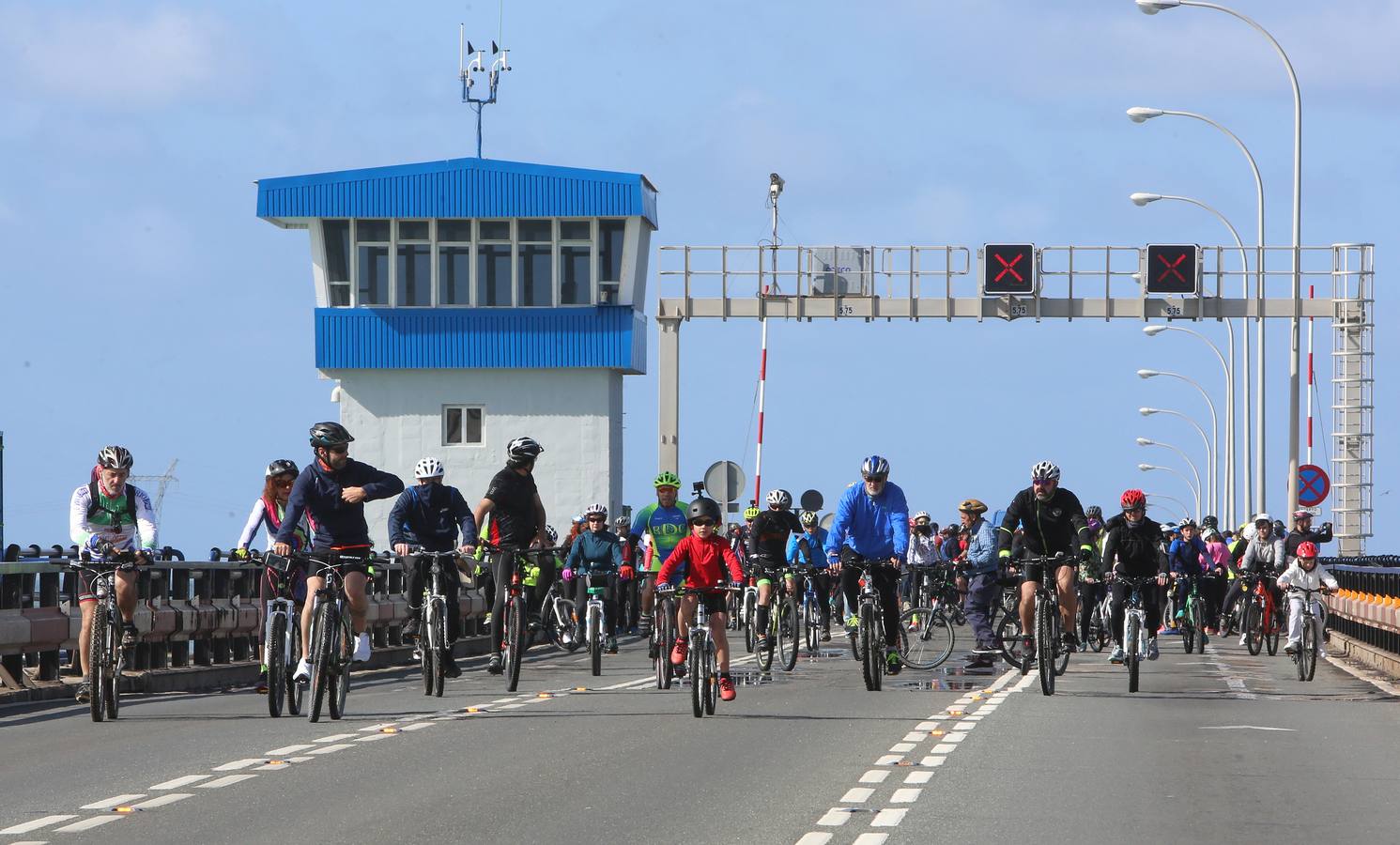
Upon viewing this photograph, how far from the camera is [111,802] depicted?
10.9 meters

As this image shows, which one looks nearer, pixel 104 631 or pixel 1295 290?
pixel 104 631

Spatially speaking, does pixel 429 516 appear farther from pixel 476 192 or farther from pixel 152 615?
pixel 476 192

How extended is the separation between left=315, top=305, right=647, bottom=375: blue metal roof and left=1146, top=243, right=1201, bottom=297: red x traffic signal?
13572mm

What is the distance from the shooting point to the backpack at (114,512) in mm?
16094

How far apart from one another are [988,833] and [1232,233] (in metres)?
40.2

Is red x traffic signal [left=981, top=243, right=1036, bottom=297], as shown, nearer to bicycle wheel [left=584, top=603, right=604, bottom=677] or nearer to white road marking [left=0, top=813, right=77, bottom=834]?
bicycle wheel [left=584, top=603, right=604, bottom=677]

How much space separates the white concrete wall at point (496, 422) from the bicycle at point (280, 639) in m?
37.4

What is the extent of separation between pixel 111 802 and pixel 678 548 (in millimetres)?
6541

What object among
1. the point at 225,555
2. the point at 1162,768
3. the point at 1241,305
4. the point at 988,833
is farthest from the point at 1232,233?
the point at 988,833

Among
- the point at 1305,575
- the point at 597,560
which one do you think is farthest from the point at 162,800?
the point at 1305,575

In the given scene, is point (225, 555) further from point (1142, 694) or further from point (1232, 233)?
point (1232, 233)

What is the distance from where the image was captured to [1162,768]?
12.9 m

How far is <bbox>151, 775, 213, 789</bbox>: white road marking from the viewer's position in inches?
456

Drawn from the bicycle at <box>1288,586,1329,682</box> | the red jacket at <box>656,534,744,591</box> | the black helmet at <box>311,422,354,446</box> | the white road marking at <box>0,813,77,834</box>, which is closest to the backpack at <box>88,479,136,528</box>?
the black helmet at <box>311,422,354,446</box>
